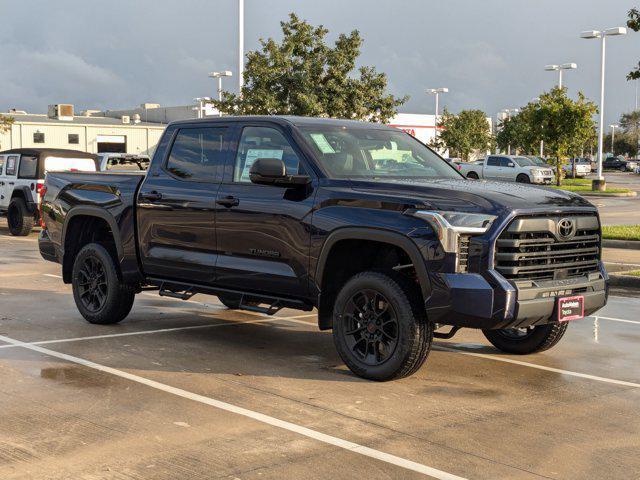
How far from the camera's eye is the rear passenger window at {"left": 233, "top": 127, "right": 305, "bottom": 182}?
7.61 meters

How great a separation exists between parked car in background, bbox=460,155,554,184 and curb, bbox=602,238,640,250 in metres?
28.9

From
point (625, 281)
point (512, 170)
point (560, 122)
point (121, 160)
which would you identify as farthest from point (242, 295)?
point (512, 170)

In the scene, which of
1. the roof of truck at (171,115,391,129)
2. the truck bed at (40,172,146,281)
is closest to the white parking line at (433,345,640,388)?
the roof of truck at (171,115,391,129)

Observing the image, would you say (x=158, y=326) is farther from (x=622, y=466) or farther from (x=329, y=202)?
(x=622, y=466)

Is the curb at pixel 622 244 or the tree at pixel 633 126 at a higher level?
the tree at pixel 633 126

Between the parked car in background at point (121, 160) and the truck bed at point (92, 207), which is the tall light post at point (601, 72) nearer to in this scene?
the parked car in background at point (121, 160)

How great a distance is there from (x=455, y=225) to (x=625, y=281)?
7346mm

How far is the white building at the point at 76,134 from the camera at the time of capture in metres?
69.2

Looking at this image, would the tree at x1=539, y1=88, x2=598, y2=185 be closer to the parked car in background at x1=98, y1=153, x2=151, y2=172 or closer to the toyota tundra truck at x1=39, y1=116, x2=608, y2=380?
the parked car in background at x1=98, y1=153, x2=151, y2=172

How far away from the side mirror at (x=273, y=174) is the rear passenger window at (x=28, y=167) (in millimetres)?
14119

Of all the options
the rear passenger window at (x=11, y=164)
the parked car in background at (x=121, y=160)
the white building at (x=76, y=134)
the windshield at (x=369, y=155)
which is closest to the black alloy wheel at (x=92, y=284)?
the windshield at (x=369, y=155)

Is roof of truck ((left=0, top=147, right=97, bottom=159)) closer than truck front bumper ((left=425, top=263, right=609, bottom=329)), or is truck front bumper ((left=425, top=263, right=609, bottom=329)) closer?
truck front bumper ((left=425, top=263, right=609, bottom=329))

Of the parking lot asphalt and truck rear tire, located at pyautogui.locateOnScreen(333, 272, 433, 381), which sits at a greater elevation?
truck rear tire, located at pyautogui.locateOnScreen(333, 272, 433, 381)

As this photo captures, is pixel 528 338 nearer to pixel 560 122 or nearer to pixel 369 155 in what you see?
pixel 369 155
